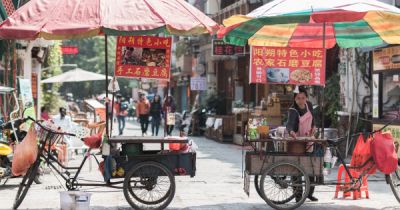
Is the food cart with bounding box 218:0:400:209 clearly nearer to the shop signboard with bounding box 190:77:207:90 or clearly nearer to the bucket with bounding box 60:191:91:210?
the bucket with bounding box 60:191:91:210

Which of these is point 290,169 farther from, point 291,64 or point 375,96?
point 375,96

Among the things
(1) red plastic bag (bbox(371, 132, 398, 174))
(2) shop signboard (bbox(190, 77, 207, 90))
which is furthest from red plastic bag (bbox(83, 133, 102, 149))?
(2) shop signboard (bbox(190, 77, 207, 90))

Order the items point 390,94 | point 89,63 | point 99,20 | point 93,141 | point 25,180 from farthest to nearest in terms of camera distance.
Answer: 1. point 89,63
2. point 390,94
3. point 93,141
4. point 25,180
5. point 99,20

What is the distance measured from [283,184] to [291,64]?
203cm

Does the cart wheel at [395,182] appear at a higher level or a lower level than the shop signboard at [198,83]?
lower

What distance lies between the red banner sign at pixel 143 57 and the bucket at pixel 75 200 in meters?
1.91

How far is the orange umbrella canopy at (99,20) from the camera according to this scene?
8.25m

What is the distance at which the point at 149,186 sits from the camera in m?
8.73

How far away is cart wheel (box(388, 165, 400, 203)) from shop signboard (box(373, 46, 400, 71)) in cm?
589

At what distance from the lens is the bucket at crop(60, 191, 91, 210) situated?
7969mm

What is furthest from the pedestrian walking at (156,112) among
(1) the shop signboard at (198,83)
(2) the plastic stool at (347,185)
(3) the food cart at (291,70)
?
(2) the plastic stool at (347,185)

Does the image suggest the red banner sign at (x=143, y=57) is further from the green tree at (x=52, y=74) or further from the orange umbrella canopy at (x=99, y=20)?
the green tree at (x=52, y=74)

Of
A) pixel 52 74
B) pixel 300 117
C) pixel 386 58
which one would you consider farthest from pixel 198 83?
pixel 300 117

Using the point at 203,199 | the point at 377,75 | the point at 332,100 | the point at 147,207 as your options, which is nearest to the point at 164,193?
the point at 147,207
